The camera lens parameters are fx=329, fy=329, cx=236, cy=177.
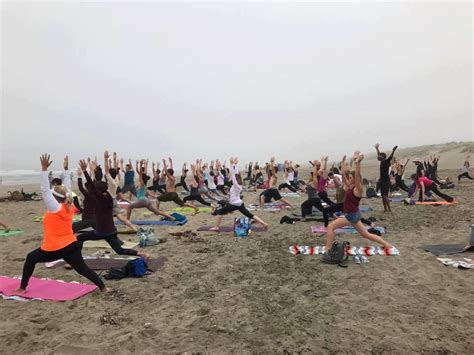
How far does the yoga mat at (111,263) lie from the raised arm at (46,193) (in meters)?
2.10

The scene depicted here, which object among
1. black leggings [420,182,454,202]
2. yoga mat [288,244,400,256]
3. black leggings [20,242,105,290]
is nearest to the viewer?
black leggings [20,242,105,290]

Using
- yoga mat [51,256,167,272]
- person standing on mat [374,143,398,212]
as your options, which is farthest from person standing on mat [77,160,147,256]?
person standing on mat [374,143,398,212]

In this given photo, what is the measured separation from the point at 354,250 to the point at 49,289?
601cm

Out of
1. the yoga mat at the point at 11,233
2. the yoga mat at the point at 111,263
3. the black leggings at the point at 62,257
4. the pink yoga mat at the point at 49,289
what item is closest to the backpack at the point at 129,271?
the yoga mat at the point at 111,263

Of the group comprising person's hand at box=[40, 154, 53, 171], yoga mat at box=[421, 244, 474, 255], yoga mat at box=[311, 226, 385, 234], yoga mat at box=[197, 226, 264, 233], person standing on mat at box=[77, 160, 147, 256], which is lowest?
yoga mat at box=[197, 226, 264, 233]

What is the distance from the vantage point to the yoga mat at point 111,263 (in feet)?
21.6

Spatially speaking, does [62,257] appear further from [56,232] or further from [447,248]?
[447,248]

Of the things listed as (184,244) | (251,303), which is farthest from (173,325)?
(184,244)

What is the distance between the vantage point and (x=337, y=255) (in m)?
6.59

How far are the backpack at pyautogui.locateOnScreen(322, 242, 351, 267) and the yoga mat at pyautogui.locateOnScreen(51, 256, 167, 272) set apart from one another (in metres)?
3.39

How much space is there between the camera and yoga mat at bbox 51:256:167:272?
6574mm

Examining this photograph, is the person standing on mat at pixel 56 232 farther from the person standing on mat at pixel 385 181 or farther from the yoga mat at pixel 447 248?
the person standing on mat at pixel 385 181

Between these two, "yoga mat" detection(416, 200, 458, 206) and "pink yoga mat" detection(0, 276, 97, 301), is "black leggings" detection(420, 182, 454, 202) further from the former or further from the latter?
"pink yoga mat" detection(0, 276, 97, 301)

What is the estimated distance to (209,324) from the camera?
4.29 meters
